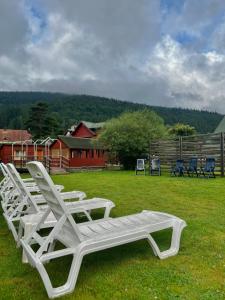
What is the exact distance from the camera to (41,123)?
5019 centimetres

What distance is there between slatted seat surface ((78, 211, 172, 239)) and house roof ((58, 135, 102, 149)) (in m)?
23.6

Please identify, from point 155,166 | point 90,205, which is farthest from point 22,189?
point 155,166

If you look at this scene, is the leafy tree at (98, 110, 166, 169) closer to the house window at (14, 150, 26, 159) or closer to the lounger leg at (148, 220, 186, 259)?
the house window at (14, 150, 26, 159)

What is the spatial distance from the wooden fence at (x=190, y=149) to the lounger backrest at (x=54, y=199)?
1308 centimetres

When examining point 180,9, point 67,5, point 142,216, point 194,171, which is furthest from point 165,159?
point 142,216

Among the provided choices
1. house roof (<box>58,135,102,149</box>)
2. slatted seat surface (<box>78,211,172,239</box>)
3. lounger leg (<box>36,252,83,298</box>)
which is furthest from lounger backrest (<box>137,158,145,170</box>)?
lounger leg (<box>36,252,83,298</box>)

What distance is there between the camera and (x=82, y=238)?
2.83 m

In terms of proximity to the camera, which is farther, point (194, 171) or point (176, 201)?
point (194, 171)

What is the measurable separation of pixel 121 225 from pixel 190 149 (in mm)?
14170

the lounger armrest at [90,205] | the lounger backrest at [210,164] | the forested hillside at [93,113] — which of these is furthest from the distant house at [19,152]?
the forested hillside at [93,113]

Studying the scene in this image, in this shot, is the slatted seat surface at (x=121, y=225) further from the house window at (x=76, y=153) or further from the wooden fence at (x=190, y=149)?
the house window at (x=76, y=153)

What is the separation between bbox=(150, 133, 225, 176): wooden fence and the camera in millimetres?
15008

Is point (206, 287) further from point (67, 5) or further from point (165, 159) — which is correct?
point (165, 159)

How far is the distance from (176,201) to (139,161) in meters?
11.7
